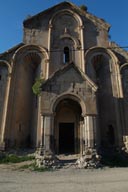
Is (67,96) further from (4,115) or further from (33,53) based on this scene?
(33,53)

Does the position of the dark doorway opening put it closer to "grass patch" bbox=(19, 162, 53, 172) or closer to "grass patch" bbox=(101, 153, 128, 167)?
"grass patch" bbox=(101, 153, 128, 167)

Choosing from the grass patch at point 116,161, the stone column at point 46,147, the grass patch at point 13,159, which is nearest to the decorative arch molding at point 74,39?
the stone column at point 46,147

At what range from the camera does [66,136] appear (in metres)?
16.3

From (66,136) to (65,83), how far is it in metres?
5.65

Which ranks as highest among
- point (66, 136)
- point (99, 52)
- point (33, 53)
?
point (99, 52)

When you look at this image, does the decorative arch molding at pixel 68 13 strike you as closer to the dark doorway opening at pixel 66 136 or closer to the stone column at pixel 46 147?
the dark doorway opening at pixel 66 136

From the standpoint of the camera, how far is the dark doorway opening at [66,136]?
Result: 16.3 metres

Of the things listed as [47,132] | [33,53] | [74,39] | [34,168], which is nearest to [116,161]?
[47,132]

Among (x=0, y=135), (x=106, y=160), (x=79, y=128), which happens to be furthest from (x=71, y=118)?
(x=0, y=135)

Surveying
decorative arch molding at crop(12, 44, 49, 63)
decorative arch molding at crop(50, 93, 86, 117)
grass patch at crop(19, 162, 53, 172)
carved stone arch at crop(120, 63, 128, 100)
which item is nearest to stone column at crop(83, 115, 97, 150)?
decorative arch molding at crop(50, 93, 86, 117)

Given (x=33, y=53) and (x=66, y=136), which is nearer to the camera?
(x=66, y=136)

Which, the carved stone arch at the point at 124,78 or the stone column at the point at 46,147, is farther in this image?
the carved stone arch at the point at 124,78

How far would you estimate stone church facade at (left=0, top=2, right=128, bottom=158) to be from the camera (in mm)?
13102

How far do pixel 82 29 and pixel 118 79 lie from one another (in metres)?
6.91
